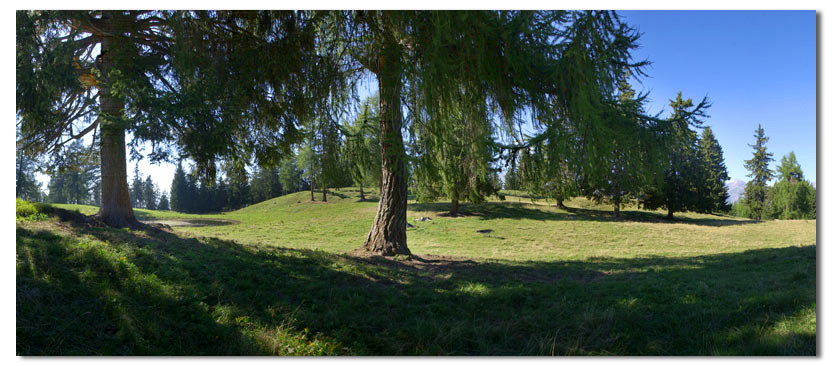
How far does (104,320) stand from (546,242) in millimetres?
13132

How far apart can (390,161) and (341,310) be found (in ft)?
9.22

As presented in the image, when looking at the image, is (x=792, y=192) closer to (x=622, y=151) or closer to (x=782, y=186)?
(x=782, y=186)

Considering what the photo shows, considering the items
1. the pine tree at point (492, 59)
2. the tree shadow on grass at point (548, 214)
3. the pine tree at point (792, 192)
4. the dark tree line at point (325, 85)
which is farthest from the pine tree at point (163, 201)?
the tree shadow on grass at point (548, 214)

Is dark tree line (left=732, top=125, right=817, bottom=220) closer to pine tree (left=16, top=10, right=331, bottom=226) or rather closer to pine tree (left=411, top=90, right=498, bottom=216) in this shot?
pine tree (left=411, top=90, right=498, bottom=216)

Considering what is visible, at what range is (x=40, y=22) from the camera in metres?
5.39

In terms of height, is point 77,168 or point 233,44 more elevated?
point 233,44

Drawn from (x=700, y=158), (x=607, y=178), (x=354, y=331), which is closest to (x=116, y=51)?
(x=354, y=331)

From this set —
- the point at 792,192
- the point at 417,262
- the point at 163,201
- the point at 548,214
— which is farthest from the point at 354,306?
the point at 548,214

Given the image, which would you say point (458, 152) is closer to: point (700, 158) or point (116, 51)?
point (116, 51)

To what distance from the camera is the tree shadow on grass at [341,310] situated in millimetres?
2854

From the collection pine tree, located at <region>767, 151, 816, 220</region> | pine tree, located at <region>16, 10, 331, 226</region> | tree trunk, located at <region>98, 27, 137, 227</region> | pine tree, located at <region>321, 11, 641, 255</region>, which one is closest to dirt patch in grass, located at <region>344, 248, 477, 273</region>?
pine tree, located at <region>321, 11, 641, 255</region>

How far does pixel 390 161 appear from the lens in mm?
5961

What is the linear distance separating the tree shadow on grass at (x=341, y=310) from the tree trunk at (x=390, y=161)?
190cm

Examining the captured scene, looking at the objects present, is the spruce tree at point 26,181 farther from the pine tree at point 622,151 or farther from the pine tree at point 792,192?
the pine tree at point 792,192
